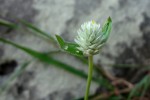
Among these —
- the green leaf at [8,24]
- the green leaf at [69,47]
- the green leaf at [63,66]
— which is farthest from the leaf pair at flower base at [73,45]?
the green leaf at [8,24]

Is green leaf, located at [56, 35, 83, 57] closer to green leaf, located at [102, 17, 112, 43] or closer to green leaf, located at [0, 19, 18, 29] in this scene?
green leaf, located at [102, 17, 112, 43]

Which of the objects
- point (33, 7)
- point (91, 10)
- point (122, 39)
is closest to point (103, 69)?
point (122, 39)

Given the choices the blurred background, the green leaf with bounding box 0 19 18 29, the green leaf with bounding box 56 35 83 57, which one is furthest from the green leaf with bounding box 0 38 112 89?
the green leaf with bounding box 56 35 83 57

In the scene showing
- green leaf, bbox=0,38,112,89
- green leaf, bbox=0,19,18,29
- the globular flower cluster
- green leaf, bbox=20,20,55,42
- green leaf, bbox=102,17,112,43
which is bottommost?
the globular flower cluster

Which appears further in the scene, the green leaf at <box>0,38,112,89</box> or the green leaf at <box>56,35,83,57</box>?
the green leaf at <box>0,38,112,89</box>

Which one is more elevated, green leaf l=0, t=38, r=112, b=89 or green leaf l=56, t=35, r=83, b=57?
green leaf l=0, t=38, r=112, b=89

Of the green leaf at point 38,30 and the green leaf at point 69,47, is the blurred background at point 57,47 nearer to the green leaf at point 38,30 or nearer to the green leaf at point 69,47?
the green leaf at point 38,30
